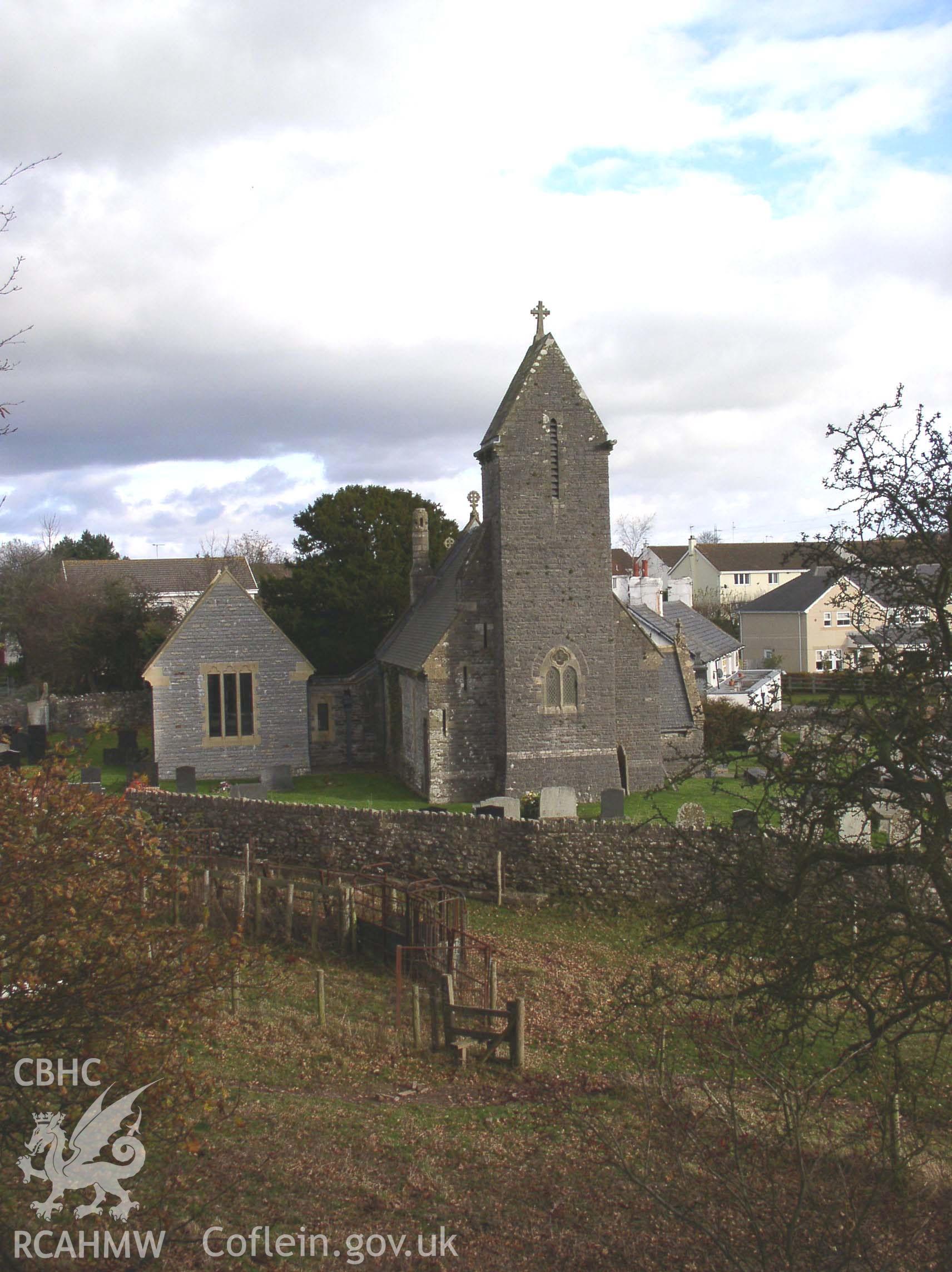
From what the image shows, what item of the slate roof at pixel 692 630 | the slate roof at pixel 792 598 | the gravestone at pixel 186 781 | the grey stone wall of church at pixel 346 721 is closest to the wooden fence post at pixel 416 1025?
the gravestone at pixel 186 781

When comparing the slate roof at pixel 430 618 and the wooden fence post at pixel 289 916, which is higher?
the slate roof at pixel 430 618

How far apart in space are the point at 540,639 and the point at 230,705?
36.9ft

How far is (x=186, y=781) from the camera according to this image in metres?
28.4

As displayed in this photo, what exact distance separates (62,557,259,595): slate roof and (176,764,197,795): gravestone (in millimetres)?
44247

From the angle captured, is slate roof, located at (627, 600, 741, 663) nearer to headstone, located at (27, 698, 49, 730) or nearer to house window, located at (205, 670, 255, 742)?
house window, located at (205, 670, 255, 742)

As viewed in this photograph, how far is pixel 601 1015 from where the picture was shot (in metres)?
14.9

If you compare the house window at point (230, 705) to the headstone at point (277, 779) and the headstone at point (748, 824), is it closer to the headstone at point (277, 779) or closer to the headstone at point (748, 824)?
the headstone at point (277, 779)

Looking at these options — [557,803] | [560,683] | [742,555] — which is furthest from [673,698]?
[742,555]

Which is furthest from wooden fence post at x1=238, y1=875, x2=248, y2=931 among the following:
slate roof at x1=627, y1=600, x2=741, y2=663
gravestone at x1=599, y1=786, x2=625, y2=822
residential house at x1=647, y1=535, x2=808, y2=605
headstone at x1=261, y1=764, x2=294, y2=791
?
residential house at x1=647, y1=535, x2=808, y2=605

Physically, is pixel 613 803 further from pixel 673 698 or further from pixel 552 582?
pixel 673 698

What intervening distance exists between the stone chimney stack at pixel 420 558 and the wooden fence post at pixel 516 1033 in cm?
2302

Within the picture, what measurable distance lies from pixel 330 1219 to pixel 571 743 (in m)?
Answer: 18.0

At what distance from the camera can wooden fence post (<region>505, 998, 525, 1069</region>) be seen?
13.1 m

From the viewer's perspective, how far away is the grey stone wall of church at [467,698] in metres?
26.9
